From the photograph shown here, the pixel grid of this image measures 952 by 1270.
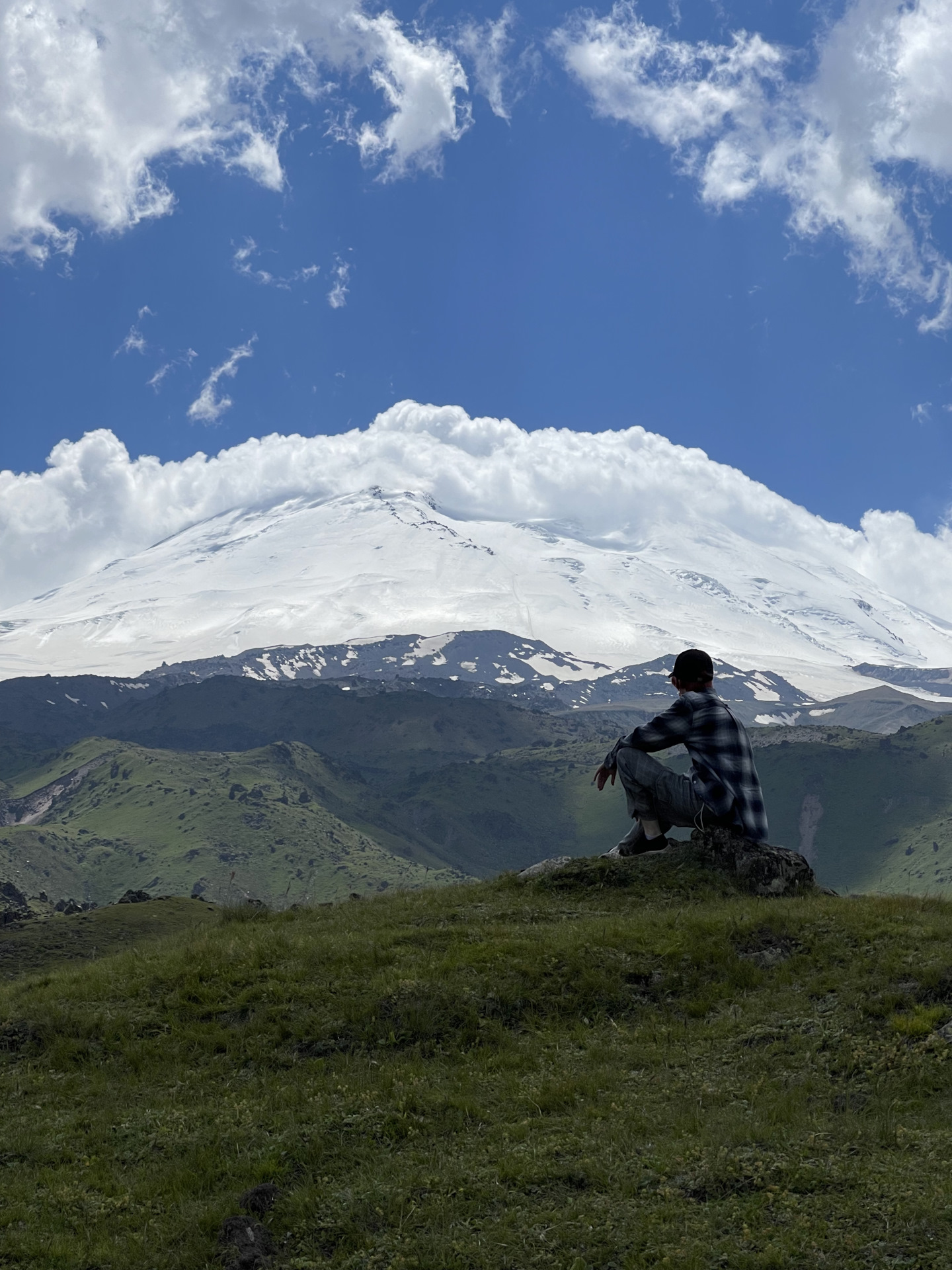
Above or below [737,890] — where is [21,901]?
below

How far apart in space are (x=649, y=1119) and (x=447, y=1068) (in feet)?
9.11

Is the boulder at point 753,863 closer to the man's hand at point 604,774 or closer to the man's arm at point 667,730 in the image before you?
the man's hand at point 604,774

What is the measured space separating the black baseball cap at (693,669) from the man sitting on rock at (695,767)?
0.01m

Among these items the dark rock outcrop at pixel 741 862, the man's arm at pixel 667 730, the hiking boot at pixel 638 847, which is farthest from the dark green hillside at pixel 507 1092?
the man's arm at pixel 667 730

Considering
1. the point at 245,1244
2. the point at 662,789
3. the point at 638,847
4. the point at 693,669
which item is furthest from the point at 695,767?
the point at 245,1244

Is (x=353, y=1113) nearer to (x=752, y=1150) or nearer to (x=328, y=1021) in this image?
(x=328, y=1021)

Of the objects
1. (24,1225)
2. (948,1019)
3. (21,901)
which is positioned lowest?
(21,901)

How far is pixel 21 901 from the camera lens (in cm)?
17512

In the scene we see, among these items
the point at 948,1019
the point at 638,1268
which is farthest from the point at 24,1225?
the point at 948,1019

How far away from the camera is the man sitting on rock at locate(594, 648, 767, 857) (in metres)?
17.3

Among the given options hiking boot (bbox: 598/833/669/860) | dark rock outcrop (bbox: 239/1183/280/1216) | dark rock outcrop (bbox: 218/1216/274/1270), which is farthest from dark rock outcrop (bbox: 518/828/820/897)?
dark rock outcrop (bbox: 218/1216/274/1270)

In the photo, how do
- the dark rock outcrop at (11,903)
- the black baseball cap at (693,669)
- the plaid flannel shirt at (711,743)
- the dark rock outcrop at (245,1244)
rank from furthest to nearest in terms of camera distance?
the dark rock outcrop at (11,903) < the black baseball cap at (693,669) < the plaid flannel shirt at (711,743) < the dark rock outcrop at (245,1244)

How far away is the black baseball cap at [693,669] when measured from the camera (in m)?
17.4

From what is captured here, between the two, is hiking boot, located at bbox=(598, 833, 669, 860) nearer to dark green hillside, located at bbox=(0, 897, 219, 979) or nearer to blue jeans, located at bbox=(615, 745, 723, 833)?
blue jeans, located at bbox=(615, 745, 723, 833)
